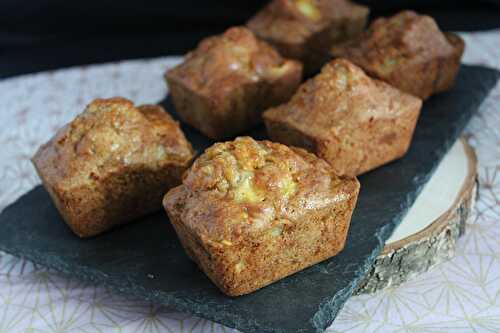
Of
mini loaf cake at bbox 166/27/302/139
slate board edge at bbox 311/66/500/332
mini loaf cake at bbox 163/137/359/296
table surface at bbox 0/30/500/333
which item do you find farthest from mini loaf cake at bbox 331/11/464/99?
mini loaf cake at bbox 163/137/359/296

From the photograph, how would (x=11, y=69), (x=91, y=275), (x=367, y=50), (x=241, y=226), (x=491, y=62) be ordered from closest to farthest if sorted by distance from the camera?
(x=241, y=226)
(x=91, y=275)
(x=367, y=50)
(x=491, y=62)
(x=11, y=69)

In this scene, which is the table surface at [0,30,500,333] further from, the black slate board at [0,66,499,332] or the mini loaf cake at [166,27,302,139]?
the mini loaf cake at [166,27,302,139]

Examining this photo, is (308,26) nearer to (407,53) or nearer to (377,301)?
(407,53)

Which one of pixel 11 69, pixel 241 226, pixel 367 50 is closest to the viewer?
pixel 241 226

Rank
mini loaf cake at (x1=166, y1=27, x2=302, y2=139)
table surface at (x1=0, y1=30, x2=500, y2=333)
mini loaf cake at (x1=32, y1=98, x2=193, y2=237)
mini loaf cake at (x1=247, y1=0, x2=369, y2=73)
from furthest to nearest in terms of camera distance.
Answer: mini loaf cake at (x1=247, y1=0, x2=369, y2=73)
mini loaf cake at (x1=166, y1=27, x2=302, y2=139)
mini loaf cake at (x1=32, y1=98, x2=193, y2=237)
table surface at (x1=0, y1=30, x2=500, y2=333)

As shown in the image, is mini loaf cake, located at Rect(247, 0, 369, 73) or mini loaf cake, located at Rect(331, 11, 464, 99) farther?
mini loaf cake, located at Rect(247, 0, 369, 73)

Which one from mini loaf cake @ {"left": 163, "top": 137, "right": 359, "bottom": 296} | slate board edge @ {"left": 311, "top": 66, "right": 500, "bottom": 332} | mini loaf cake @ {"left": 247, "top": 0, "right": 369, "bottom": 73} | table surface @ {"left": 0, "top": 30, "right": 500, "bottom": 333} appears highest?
mini loaf cake @ {"left": 163, "top": 137, "right": 359, "bottom": 296}

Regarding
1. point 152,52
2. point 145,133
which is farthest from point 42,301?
point 152,52

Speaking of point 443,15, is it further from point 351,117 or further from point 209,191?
point 209,191
